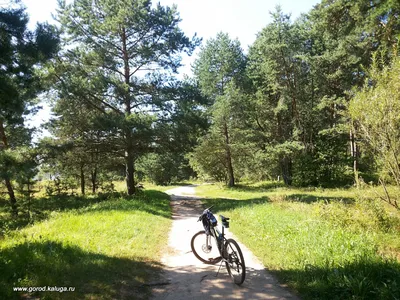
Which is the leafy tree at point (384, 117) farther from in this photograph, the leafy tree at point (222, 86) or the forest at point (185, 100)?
the leafy tree at point (222, 86)

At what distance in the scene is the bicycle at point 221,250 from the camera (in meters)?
5.58

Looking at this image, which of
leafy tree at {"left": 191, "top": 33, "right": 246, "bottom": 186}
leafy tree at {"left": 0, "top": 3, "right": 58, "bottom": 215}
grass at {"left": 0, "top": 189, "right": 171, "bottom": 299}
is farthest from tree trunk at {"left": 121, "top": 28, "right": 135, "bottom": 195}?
leafy tree at {"left": 191, "top": 33, "right": 246, "bottom": 186}

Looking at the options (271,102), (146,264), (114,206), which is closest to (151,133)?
(114,206)

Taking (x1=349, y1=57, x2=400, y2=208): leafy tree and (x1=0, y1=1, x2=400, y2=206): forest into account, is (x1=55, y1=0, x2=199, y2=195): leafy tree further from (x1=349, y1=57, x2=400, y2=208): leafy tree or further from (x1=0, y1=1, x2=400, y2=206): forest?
(x1=349, y1=57, x2=400, y2=208): leafy tree

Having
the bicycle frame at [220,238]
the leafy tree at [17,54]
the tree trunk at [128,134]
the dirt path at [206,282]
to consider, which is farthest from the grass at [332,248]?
the tree trunk at [128,134]

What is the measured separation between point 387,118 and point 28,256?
31.5ft

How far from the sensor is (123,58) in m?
18.7

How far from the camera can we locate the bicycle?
558cm

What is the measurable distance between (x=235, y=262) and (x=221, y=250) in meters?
0.52

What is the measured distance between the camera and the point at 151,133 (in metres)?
17.3

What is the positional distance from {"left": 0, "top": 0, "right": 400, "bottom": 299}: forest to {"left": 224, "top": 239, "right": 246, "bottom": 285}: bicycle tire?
5.46m

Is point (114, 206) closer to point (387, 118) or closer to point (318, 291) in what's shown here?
point (318, 291)

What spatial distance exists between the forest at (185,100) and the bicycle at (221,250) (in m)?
5.43

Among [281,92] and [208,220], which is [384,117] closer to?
[208,220]
